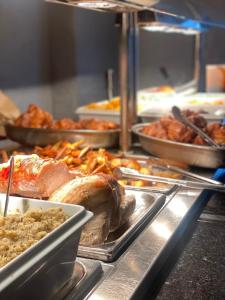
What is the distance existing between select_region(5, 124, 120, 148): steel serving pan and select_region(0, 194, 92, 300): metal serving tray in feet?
3.41

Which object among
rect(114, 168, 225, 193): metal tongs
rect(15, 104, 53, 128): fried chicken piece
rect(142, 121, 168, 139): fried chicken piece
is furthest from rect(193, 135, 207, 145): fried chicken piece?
rect(15, 104, 53, 128): fried chicken piece

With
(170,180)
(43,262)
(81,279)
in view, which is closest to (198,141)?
(170,180)

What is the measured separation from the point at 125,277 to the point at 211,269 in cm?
21

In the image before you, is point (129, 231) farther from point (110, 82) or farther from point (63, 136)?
point (110, 82)

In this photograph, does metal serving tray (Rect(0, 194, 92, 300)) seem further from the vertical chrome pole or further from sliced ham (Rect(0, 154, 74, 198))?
the vertical chrome pole

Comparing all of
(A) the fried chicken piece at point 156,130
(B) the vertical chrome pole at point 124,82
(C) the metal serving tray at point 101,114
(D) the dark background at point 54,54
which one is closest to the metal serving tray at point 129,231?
(A) the fried chicken piece at point 156,130

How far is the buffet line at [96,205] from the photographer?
681mm

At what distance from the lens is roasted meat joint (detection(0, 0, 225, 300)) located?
2.44 feet

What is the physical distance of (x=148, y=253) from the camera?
93cm

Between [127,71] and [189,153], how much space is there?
0.45 meters

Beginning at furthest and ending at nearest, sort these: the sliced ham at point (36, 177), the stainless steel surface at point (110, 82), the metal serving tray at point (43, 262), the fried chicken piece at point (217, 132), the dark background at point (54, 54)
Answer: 1. the stainless steel surface at point (110, 82)
2. the dark background at point (54, 54)
3. the fried chicken piece at point (217, 132)
4. the sliced ham at point (36, 177)
5. the metal serving tray at point (43, 262)

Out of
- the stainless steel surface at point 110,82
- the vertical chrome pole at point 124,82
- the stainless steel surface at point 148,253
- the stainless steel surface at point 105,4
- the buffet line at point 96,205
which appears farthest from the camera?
the stainless steel surface at point 110,82

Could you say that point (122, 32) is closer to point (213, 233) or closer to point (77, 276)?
point (213, 233)

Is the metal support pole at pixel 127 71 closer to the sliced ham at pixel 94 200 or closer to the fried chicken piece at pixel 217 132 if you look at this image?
the fried chicken piece at pixel 217 132
